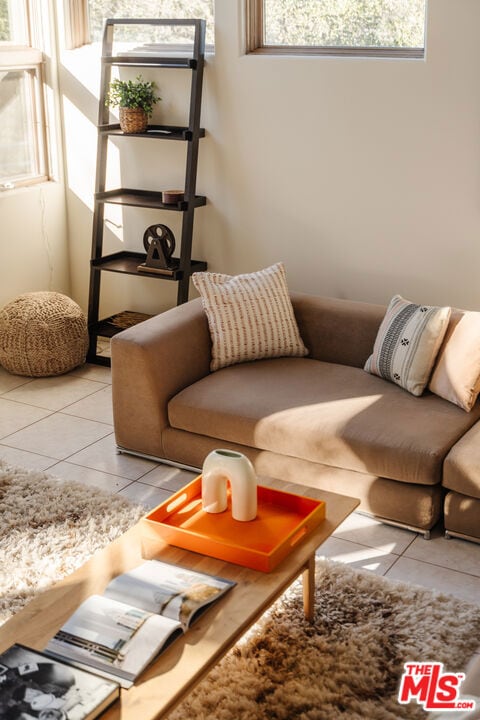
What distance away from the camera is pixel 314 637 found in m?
2.85

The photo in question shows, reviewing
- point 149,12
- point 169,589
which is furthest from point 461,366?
point 149,12

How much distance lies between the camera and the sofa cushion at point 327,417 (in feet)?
11.2

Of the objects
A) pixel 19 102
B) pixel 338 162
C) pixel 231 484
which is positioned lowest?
pixel 231 484

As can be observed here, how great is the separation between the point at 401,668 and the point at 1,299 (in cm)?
→ 336

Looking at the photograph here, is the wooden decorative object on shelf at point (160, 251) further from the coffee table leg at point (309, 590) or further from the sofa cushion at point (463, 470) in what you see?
the coffee table leg at point (309, 590)

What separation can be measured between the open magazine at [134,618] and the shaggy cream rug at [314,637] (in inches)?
14.0

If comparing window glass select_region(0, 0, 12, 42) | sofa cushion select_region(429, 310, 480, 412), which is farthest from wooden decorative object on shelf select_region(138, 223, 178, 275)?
sofa cushion select_region(429, 310, 480, 412)

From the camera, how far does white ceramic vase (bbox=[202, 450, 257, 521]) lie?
2.75 metres

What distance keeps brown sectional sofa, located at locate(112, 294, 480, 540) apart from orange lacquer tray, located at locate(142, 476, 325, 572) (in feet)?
2.09

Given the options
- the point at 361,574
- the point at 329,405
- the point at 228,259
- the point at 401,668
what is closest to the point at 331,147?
the point at 228,259
